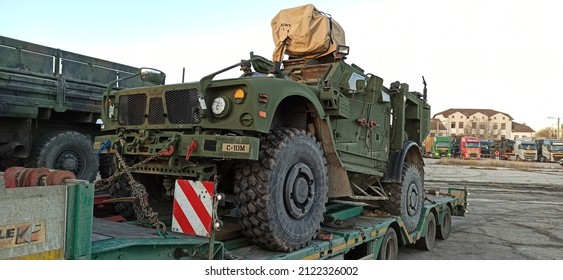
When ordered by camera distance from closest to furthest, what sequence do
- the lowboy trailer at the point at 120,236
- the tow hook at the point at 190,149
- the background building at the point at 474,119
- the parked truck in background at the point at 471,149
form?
1. the lowboy trailer at the point at 120,236
2. the tow hook at the point at 190,149
3. the parked truck in background at the point at 471,149
4. the background building at the point at 474,119

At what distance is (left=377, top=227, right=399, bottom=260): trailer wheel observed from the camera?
6016 mm

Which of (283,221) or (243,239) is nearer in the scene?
(283,221)

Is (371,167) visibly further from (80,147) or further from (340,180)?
(80,147)

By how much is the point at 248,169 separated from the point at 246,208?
320mm

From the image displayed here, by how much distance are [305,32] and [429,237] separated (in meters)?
4.05

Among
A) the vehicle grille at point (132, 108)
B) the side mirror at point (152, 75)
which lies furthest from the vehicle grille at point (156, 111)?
the side mirror at point (152, 75)

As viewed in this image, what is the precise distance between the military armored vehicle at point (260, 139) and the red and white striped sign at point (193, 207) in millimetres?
177

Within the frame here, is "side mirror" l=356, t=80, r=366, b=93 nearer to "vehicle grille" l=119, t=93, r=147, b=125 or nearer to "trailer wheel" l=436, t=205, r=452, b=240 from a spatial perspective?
"vehicle grille" l=119, t=93, r=147, b=125

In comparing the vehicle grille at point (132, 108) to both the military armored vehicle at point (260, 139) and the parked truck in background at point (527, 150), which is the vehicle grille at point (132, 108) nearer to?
the military armored vehicle at point (260, 139)

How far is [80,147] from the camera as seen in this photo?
7473 millimetres

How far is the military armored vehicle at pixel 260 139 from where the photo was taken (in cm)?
381

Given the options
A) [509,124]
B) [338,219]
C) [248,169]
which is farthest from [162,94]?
[509,124]

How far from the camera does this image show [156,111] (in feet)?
14.1

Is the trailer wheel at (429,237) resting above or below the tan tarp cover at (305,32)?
below
